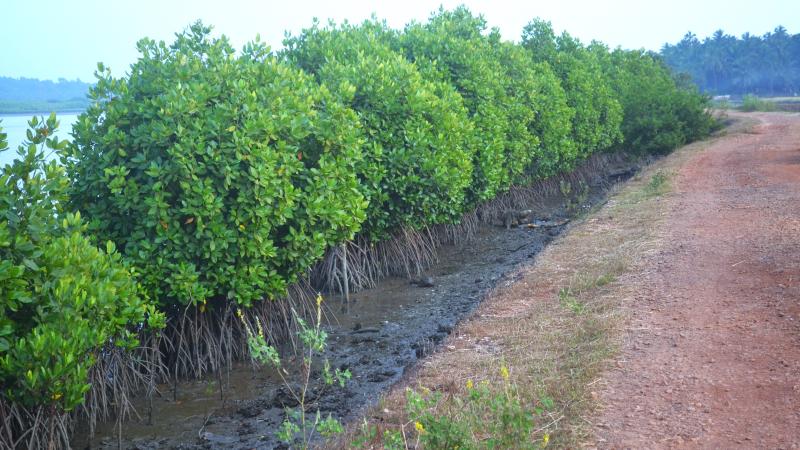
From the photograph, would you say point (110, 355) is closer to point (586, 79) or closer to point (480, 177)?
point (480, 177)

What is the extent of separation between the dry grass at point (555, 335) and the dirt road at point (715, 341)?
19cm

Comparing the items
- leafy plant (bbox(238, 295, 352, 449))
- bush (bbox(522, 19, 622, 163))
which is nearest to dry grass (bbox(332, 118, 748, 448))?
leafy plant (bbox(238, 295, 352, 449))

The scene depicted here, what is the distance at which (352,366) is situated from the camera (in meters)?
8.20

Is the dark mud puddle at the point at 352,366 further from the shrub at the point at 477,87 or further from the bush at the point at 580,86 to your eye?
the bush at the point at 580,86

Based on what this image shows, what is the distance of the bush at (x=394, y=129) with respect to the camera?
11164 mm

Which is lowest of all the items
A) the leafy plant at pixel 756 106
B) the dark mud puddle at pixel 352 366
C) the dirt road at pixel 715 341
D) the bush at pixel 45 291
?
the dark mud puddle at pixel 352 366

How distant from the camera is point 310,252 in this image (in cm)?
845

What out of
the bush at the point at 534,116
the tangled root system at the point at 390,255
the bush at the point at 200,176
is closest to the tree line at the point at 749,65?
the bush at the point at 534,116

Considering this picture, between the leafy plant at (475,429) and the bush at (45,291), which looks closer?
the leafy plant at (475,429)

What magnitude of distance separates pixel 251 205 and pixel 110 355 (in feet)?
6.49

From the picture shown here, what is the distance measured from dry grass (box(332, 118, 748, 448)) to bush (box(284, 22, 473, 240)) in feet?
6.85

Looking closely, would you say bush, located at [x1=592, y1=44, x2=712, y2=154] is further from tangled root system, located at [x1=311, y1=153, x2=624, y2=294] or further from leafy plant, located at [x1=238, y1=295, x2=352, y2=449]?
leafy plant, located at [x1=238, y1=295, x2=352, y2=449]

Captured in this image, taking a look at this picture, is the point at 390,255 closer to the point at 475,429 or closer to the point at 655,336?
the point at 655,336

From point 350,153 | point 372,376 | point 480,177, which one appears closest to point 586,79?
point 480,177
